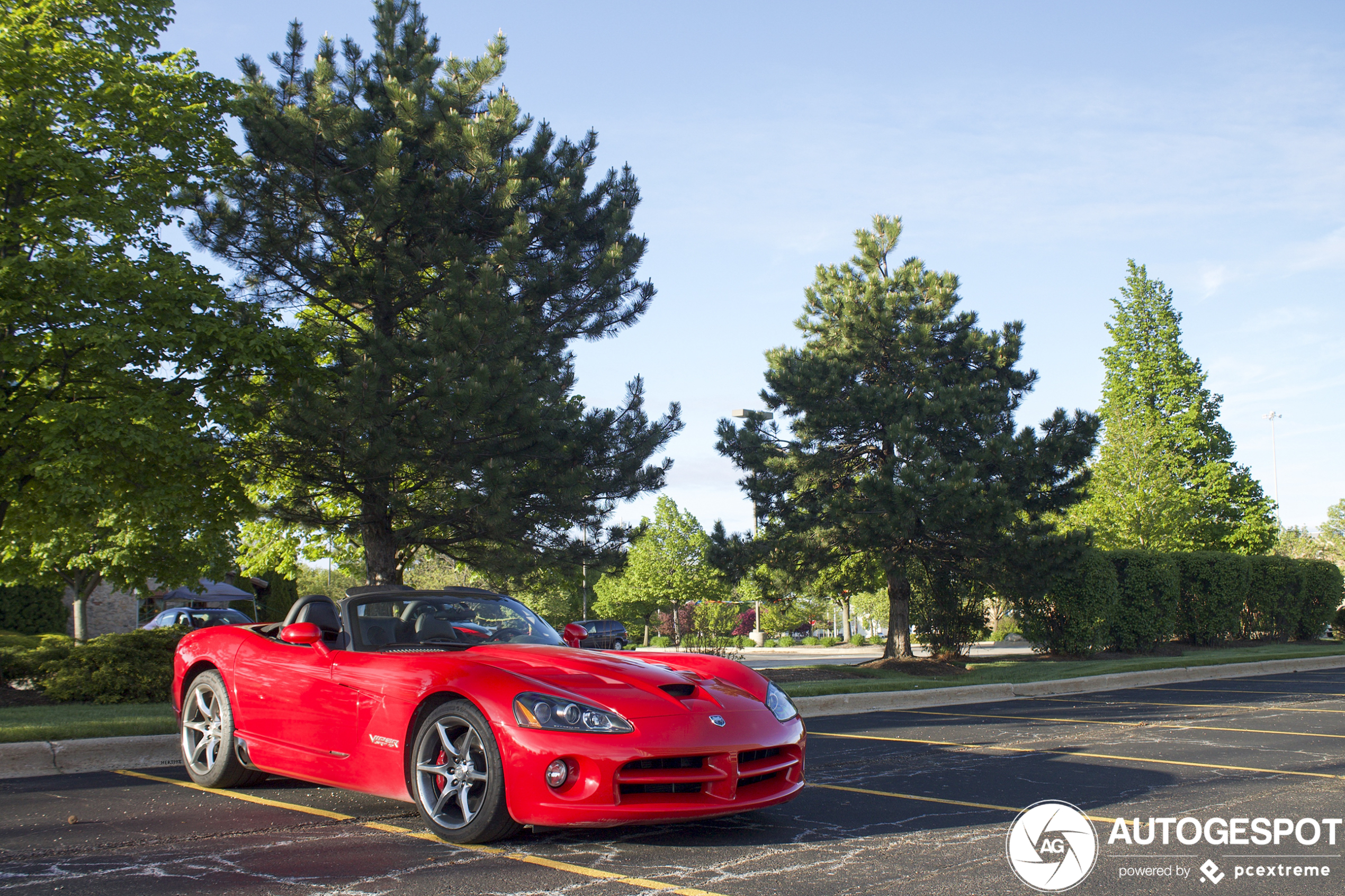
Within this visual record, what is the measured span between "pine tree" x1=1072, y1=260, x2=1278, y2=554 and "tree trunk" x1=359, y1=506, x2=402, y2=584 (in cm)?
2422

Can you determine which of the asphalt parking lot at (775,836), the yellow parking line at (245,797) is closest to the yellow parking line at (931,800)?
the asphalt parking lot at (775,836)

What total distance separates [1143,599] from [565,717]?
2357cm

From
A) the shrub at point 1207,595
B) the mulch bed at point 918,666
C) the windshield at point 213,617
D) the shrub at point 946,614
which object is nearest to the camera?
the mulch bed at point 918,666

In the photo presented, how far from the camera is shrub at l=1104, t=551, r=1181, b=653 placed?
80.5 ft

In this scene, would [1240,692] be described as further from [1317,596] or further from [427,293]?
[1317,596]

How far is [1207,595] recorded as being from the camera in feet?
90.5

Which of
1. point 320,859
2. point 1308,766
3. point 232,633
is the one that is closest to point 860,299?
point 1308,766

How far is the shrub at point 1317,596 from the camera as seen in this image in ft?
104

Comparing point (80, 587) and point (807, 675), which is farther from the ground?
point (80, 587)

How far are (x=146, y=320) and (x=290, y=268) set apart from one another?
13.7 ft

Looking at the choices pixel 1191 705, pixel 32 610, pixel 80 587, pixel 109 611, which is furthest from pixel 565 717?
pixel 109 611

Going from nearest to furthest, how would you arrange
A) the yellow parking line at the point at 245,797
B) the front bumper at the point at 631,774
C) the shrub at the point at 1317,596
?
the front bumper at the point at 631,774, the yellow parking line at the point at 245,797, the shrub at the point at 1317,596

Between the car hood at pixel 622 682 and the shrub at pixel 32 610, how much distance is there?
29.9 metres

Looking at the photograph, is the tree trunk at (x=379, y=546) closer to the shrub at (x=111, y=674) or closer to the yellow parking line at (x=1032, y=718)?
the shrub at (x=111, y=674)
